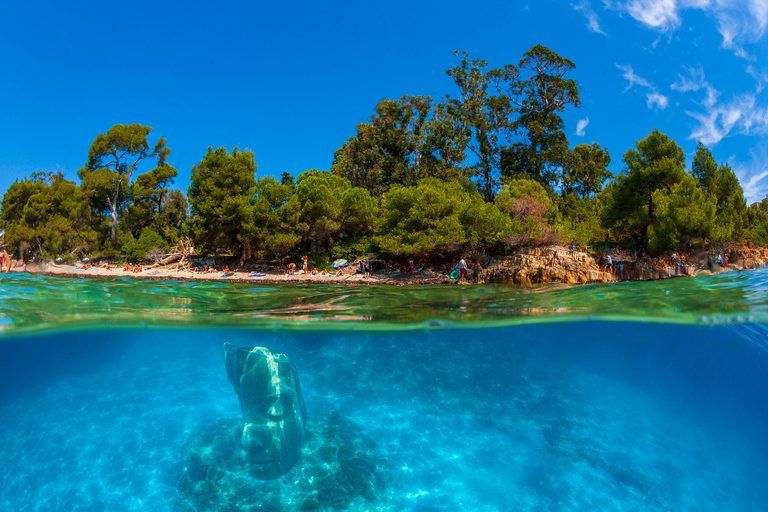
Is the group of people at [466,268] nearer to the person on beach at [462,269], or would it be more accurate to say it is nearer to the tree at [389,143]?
the person on beach at [462,269]

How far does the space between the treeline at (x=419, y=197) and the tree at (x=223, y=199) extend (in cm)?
11

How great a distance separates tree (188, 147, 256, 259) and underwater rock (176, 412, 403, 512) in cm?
1993

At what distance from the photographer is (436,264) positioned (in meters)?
22.8

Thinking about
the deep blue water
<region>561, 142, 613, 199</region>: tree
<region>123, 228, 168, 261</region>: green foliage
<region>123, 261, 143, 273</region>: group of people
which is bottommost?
the deep blue water

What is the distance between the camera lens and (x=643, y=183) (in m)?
23.4

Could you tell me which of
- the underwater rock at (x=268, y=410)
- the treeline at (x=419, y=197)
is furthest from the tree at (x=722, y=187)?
the underwater rock at (x=268, y=410)

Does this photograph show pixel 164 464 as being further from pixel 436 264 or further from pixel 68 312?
pixel 436 264

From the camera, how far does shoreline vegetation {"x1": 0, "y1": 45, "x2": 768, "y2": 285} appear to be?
68.5 ft

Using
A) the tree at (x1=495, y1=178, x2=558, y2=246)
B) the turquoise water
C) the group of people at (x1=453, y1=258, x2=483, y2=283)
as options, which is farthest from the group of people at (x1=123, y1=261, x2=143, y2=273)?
the tree at (x1=495, y1=178, x2=558, y2=246)

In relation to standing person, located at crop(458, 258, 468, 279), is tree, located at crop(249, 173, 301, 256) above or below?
above

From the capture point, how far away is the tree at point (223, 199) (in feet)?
87.4

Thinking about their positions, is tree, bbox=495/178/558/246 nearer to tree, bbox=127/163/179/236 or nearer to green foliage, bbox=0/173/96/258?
tree, bbox=127/163/179/236

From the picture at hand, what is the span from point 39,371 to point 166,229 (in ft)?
66.4

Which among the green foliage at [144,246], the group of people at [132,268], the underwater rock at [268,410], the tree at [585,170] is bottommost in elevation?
the underwater rock at [268,410]
